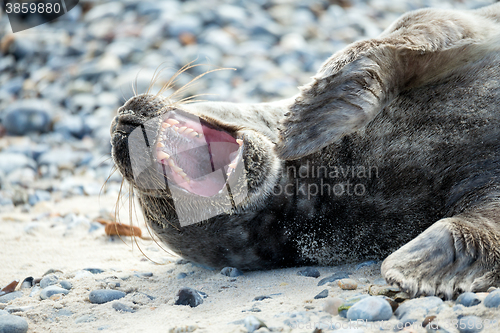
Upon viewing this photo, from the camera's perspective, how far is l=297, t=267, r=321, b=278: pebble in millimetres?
2653

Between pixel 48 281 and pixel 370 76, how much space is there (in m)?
2.08

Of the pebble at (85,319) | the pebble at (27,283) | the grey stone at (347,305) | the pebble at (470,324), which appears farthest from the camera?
the pebble at (27,283)

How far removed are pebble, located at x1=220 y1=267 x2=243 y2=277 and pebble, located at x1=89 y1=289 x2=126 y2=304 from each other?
0.58 metres

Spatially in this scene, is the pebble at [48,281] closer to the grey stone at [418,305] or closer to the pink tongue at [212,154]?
the pink tongue at [212,154]

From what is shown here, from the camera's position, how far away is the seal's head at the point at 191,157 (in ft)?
8.78

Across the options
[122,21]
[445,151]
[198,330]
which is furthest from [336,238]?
[122,21]

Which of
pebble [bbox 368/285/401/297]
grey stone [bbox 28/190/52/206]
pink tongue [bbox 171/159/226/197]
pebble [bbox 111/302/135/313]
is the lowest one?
pebble [bbox 111/302/135/313]

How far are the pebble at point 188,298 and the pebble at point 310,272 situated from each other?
57cm
